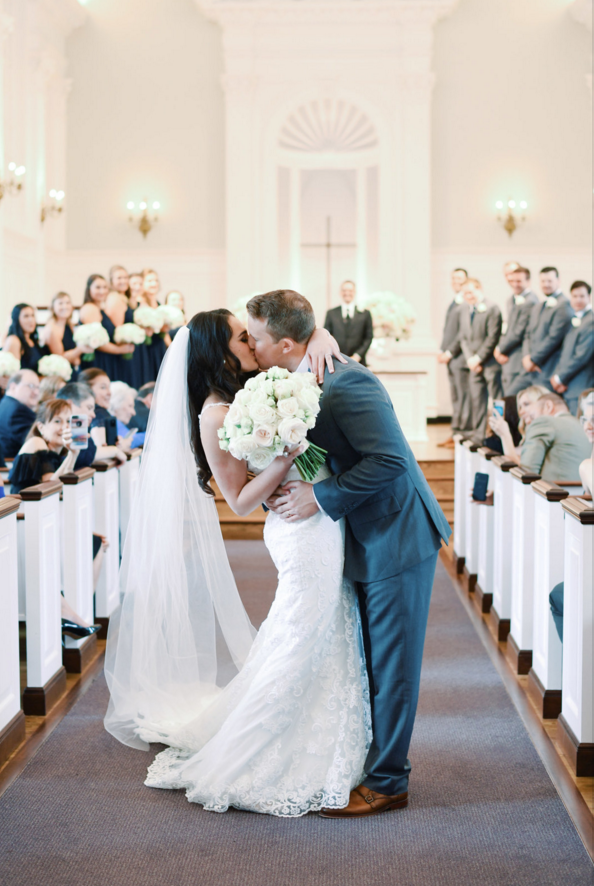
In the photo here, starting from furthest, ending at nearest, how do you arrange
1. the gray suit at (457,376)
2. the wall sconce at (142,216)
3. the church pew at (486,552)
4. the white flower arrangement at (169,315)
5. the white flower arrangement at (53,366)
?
1. the wall sconce at (142,216)
2. the gray suit at (457,376)
3. the white flower arrangement at (169,315)
4. the white flower arrangement at (53,366)
5. the church pew at (486,552)

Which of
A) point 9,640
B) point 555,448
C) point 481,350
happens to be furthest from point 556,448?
point 481,350

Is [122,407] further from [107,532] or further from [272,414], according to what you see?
[272,414]

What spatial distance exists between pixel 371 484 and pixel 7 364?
450 cm

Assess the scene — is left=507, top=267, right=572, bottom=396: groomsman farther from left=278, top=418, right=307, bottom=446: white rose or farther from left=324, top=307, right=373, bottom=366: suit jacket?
left=278, top=418, right=307, bottom=446: white rose

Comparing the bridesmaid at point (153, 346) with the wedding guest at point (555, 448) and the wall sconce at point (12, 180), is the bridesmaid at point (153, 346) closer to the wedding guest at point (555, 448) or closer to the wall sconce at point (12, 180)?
the wall sconce at point (12, 180)

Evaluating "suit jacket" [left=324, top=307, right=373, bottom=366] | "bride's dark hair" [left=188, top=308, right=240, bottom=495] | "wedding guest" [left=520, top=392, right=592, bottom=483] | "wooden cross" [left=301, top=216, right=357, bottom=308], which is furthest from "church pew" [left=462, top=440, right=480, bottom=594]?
"wooden cross" [left=301, top=216, right=357, bottom=308]

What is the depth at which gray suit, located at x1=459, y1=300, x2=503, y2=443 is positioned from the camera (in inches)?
366

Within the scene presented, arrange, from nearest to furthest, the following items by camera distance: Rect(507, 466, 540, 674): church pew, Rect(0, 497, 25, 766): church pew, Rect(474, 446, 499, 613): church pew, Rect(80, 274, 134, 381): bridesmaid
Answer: Rect(0, 497, 25, 766): church pew, Rect(507, 466, 540, 674): church pew, Rect(474, 446, 499, 613): church pew, Rect(80, 274, 134, 381): bridesmaid

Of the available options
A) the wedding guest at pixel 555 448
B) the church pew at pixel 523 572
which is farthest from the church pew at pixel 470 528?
the church pew at pixel 523 572

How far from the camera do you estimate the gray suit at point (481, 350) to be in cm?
929

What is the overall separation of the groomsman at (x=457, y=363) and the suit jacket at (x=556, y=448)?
15.4ft

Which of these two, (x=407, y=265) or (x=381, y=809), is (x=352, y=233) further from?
(x=381, y=809)

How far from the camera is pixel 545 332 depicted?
8.24m

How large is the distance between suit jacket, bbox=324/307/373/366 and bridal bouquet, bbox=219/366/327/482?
700 cm
